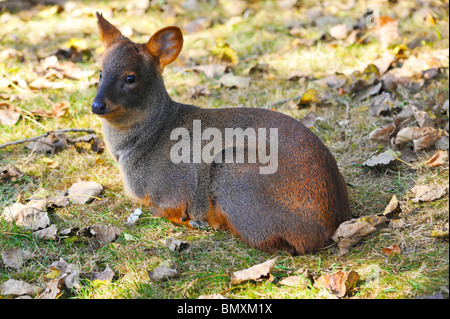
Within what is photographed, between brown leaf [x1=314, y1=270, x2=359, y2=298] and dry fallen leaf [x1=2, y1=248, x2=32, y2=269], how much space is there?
1.96 metres

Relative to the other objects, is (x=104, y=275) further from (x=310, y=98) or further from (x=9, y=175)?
(x=310, y=98)

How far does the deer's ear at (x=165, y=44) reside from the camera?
3904 millimetres

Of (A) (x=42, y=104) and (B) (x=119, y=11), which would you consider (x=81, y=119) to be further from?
(B) (x=119, y=11)

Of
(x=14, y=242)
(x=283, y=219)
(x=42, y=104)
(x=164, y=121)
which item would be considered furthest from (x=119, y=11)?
(x=283, y=219)

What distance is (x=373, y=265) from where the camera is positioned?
3059mm

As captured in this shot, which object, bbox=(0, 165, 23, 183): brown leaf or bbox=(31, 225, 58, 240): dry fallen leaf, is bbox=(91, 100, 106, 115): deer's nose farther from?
bbox=(0, 165, 23, 183): brown leaf

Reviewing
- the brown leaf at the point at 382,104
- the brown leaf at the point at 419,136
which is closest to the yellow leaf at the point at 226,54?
the brown leaf at the point at 382,104

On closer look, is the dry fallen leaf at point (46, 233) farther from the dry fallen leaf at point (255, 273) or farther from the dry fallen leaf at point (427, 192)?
the dry fallen leaf at point (427, 192)

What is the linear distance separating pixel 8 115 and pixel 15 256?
7.69ft

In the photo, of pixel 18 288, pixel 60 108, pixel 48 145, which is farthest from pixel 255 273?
pixel 60 108

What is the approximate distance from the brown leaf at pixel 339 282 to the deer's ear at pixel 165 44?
2.18m

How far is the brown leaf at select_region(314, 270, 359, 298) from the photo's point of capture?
2852mm

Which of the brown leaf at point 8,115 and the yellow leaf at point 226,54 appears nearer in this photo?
the brown leaf at point 8,115

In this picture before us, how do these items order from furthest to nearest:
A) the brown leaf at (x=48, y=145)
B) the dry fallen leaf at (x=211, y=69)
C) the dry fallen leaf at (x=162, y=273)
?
1. the dry fallen leaf at (x=211, y=69)
2. the brown leaf at (x=48, y=145)
3. the dry fallen leaf at (x=162, y=273)
